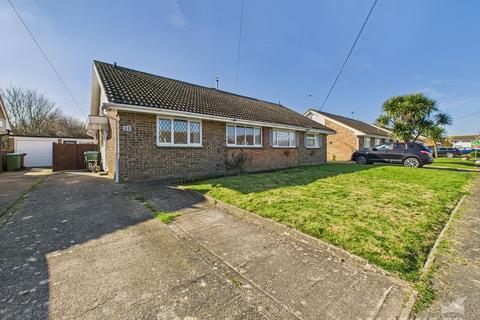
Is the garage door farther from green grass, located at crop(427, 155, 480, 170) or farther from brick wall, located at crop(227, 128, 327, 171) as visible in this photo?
green grass, located at crop(427, 155, 480, 170)

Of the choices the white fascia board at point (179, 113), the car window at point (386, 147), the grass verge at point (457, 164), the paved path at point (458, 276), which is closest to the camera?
the paved path at point (458, 276)

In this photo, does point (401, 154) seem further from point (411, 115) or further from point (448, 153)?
point (448, 153)

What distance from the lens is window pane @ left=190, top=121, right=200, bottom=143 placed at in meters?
10.0

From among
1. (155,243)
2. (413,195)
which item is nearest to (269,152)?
(413,195)

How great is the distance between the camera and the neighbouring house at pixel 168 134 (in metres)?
8.12

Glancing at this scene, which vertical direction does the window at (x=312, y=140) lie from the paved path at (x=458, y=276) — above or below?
above

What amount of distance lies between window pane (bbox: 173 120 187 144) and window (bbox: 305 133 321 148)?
35.3ft

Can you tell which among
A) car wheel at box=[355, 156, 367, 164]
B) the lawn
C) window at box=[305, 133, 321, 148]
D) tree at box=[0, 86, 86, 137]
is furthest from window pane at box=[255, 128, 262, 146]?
tree at box=[0, 86, 86, 137]

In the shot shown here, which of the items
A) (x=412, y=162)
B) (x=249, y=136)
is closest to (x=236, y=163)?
(x=249, y=136)

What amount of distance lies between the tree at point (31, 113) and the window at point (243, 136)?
1232 inches

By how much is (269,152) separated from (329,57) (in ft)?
27.5

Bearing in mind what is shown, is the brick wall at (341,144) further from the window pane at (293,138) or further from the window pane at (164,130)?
the window pane at (164,130)

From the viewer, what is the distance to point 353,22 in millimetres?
10297

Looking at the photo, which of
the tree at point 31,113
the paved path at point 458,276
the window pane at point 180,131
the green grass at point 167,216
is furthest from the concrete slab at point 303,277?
the tree at point 31,113
